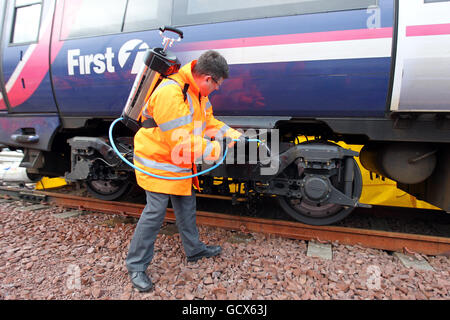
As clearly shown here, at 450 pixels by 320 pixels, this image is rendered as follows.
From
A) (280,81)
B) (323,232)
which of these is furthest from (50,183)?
(323,232)

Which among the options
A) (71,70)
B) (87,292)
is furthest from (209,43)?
(87,292)

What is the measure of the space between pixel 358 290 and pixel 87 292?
224 centimetres

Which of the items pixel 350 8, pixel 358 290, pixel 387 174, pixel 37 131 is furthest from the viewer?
pixel 37 131

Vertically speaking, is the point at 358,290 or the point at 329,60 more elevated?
the point at 329,60

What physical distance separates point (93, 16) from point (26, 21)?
1186 millimetres

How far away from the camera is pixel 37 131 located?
12.9 ft

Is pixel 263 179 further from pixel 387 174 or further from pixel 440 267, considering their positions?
pixel 440 267

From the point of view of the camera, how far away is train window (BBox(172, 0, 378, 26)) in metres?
2.62

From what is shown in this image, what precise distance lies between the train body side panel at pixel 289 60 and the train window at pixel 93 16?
0.17 meters

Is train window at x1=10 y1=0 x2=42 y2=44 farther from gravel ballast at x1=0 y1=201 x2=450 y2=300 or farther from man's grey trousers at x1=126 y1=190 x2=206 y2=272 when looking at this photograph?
man's grey trousers at x1=126 y1=190 x2=206 y2=272

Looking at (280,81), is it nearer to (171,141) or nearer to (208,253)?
(171,141)

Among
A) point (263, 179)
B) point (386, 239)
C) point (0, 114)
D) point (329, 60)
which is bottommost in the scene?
point (386, 239)

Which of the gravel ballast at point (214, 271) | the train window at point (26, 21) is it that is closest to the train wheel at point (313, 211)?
the gravel ballast at point (214, 271)

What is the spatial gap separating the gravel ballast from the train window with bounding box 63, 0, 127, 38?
2466 mm
